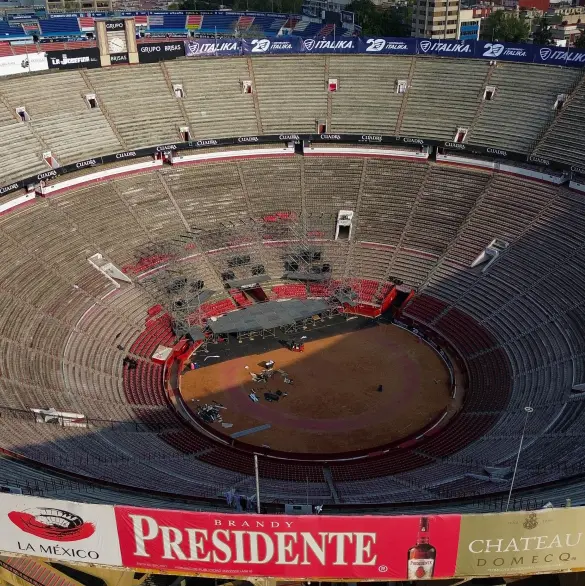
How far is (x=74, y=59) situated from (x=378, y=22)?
81478 millimetres

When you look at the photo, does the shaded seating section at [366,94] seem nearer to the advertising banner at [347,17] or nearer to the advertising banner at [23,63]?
the advertising banner at [23,63]

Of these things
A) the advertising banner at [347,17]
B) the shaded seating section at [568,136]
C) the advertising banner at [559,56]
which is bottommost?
the shaded seating section at [568,136]

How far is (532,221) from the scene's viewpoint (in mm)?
47562

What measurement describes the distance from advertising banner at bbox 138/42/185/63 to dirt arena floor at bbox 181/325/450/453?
2938cm

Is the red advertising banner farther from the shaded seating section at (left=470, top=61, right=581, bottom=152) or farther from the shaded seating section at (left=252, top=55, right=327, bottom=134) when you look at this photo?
the shaded seating section at (left=252, top=55, right=327, bottom=134)

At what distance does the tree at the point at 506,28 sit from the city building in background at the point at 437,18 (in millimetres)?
6690

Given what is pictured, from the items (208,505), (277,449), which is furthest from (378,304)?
(208,505)

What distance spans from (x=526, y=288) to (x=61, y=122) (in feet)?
125

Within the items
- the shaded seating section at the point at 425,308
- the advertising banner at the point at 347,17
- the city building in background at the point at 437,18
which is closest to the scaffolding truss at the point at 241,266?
the shaded seating section at the point at 425,308

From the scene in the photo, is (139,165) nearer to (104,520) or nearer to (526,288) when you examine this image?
(526,288)

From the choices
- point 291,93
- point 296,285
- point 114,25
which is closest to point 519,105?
point 291,93

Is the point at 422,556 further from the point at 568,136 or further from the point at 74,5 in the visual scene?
the point at 74,5

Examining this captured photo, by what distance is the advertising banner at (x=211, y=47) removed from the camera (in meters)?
57.8

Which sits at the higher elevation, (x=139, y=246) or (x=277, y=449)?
(x=139, y=246)
